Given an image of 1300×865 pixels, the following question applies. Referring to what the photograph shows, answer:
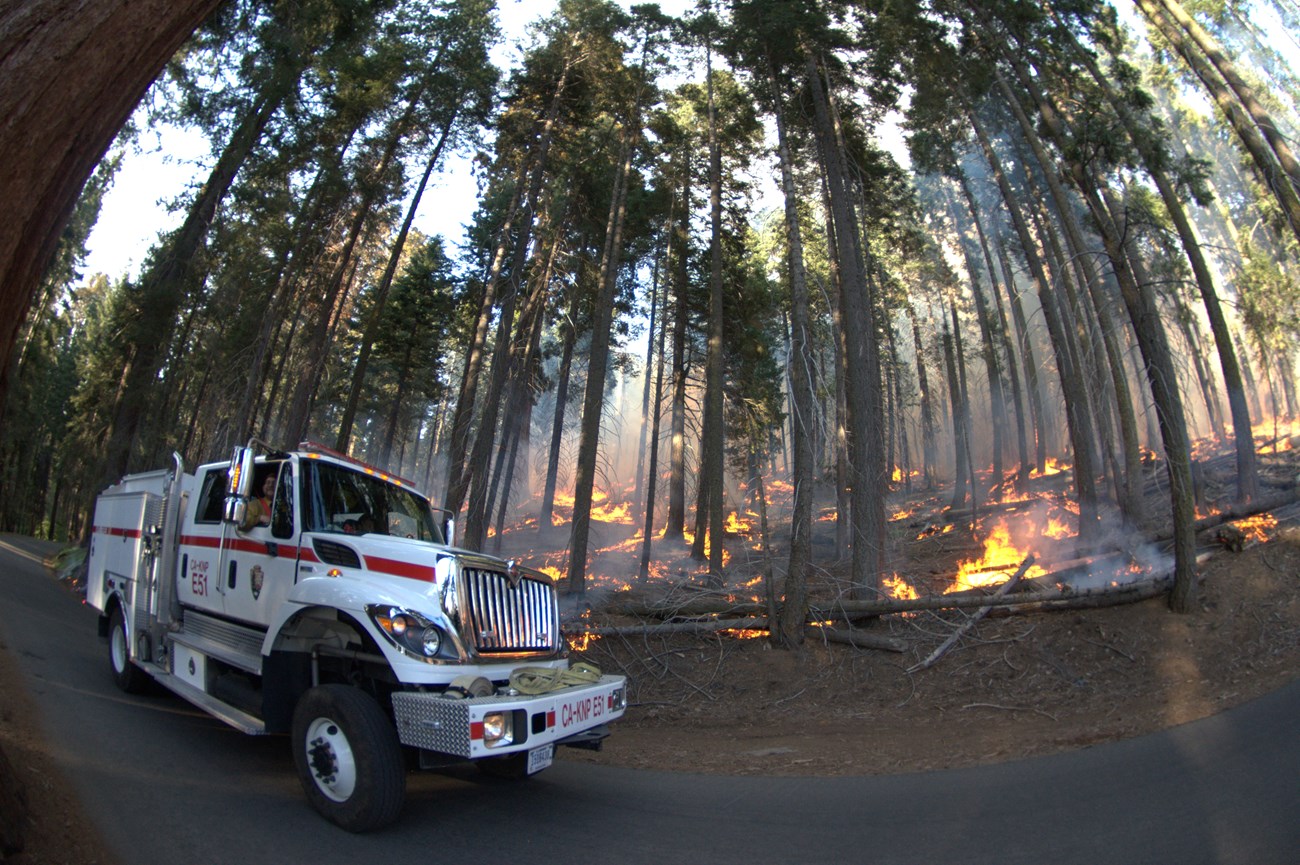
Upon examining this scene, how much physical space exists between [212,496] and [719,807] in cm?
597

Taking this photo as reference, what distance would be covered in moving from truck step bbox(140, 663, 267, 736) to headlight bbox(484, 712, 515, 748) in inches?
89.6

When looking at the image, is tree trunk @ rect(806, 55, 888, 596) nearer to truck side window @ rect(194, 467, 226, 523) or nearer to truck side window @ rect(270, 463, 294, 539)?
truck side window @ rect(270, 463, 294, 539)

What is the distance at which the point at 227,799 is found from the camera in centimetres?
502

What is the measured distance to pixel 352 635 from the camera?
507 cm

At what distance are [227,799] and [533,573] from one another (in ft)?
9.21

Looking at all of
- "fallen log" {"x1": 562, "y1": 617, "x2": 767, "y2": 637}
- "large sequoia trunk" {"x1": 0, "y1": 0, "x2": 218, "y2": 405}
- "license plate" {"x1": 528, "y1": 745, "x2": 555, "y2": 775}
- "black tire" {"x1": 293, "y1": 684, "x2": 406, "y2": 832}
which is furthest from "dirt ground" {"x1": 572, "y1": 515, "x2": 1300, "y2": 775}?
"large sequoia trunk" {"x1": 0, "y1": 0, "x2": 218, "y2": 405}

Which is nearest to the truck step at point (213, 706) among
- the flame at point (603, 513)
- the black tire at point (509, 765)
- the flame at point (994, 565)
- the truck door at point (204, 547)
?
the truck door at point (204, 547)

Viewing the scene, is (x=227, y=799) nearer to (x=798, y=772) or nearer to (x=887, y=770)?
(x=798, y=772)

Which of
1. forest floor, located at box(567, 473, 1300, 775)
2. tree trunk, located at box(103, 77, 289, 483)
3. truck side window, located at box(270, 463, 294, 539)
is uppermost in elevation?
tree trunk, located at box(103, 77, 289, 483)

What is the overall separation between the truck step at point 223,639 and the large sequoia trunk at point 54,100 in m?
3.42

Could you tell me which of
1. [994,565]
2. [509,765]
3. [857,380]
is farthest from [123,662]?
[994,565]

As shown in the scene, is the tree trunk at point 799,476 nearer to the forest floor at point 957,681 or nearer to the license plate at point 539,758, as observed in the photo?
the forest floor at point 957,681

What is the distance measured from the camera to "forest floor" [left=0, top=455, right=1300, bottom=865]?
284 inches

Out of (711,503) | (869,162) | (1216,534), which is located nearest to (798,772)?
(1216,534)
